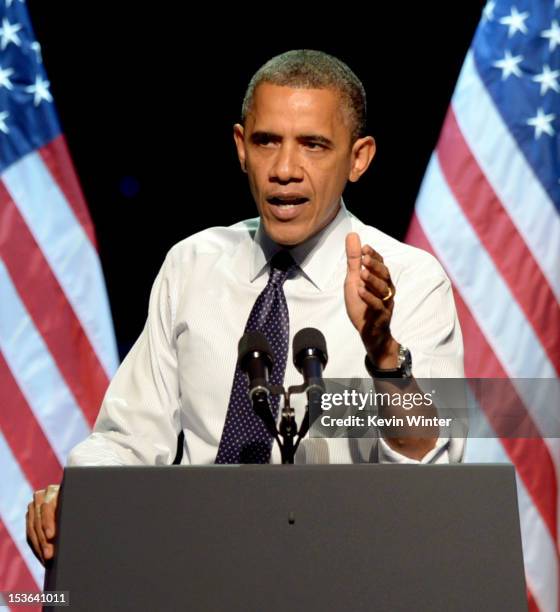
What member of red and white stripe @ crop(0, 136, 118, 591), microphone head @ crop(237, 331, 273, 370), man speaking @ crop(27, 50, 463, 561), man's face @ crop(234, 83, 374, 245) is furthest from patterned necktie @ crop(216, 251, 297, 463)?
red and white stripe @ crop(0, 136, 118, 591)

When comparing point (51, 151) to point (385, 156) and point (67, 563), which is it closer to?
point (385, 156)

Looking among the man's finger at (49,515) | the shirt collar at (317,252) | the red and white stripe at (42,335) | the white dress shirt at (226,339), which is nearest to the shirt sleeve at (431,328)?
the white dress shirt at (226,339)

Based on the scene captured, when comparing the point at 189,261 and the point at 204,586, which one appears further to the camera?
the point at 189,261

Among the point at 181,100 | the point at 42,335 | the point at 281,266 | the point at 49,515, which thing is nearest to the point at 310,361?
the point at 49,515

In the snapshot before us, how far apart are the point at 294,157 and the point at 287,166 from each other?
0.03 meters

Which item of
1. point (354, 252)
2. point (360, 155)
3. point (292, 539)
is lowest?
point (292, 539)

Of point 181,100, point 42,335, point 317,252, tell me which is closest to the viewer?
point 317,252

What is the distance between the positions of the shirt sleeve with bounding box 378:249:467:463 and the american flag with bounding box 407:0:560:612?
34.3 inches

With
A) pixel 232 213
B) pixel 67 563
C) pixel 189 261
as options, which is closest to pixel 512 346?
pixel 232 213

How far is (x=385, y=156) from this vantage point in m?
2.95

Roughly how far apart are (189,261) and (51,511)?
0.79m

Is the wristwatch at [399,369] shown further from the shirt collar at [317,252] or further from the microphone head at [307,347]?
the shirt collar at [317,252]

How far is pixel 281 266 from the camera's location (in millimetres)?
1976

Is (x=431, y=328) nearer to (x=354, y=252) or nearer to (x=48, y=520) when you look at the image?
(x=354, y=252)
